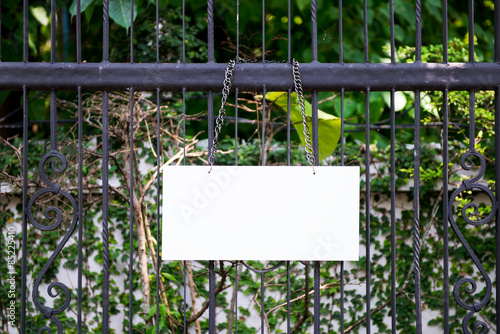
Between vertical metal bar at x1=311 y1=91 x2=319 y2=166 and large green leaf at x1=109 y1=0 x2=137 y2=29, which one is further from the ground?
large green leaf at x1=109 y1=0 x2=137 y2=29

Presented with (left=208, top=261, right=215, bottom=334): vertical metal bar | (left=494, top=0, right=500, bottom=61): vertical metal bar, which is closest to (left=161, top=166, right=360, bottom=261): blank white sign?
(left=208, top=261, right=215, bottom=334): vertical metal bar

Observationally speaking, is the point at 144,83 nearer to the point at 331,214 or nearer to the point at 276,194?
the point at 276,194

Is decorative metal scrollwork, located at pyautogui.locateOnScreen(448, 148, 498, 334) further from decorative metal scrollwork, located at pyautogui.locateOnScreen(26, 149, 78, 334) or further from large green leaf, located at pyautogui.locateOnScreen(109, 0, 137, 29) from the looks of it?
large green leaf, located at pyautogui.locateOnScreen(109, 0, 137, 29)

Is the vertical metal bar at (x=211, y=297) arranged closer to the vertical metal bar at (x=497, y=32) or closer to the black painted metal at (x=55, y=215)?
the black painted metal at (x=55, y=215)

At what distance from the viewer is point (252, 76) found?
1.82 metres

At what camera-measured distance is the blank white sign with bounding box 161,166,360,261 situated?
173 centimetres

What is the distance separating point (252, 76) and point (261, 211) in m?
0.50

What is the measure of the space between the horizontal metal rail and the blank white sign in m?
0.33

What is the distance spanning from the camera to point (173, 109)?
4547 mm

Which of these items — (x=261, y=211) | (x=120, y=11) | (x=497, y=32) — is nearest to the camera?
(x=261, y=211)

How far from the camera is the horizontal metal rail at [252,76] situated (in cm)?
181

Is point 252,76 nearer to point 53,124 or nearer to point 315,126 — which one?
point 315,126

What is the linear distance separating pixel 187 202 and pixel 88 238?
3.05 m

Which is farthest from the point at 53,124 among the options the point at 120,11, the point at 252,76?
the point at 120,11
